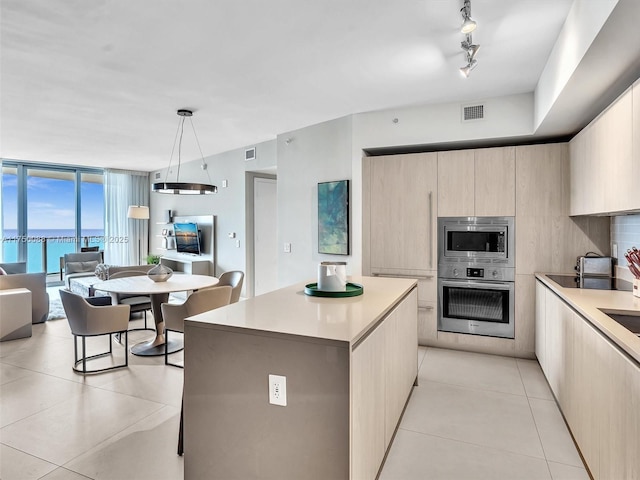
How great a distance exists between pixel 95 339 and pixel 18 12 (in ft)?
11.5

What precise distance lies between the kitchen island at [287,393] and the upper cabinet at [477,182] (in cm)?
239

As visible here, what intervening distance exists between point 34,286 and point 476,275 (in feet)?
18.3

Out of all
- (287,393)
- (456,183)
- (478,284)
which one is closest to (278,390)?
(287,393)

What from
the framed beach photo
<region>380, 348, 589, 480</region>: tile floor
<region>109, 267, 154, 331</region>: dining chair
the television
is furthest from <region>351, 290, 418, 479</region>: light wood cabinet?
the television

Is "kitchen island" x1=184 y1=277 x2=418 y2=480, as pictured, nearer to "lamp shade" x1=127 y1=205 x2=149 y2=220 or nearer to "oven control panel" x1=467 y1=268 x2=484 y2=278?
"oven control panel" x1=467 y1=268 x2=484 y2=278

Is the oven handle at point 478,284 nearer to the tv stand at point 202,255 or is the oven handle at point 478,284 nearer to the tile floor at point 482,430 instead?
the tile floor at point 482,430

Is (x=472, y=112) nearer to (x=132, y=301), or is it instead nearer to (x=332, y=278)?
(x=332, y=278)

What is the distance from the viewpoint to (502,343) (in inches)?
153

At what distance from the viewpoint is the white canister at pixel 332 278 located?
2369 mm

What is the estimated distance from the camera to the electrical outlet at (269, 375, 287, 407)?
1.56 metres

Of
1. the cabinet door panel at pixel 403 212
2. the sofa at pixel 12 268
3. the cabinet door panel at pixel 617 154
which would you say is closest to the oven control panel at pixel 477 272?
the cabinet door panel at pixel 403 212

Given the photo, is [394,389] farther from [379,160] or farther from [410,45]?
[379,160]

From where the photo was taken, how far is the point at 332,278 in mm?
2375

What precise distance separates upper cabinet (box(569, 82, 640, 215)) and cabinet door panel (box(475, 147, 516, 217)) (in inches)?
22.0
